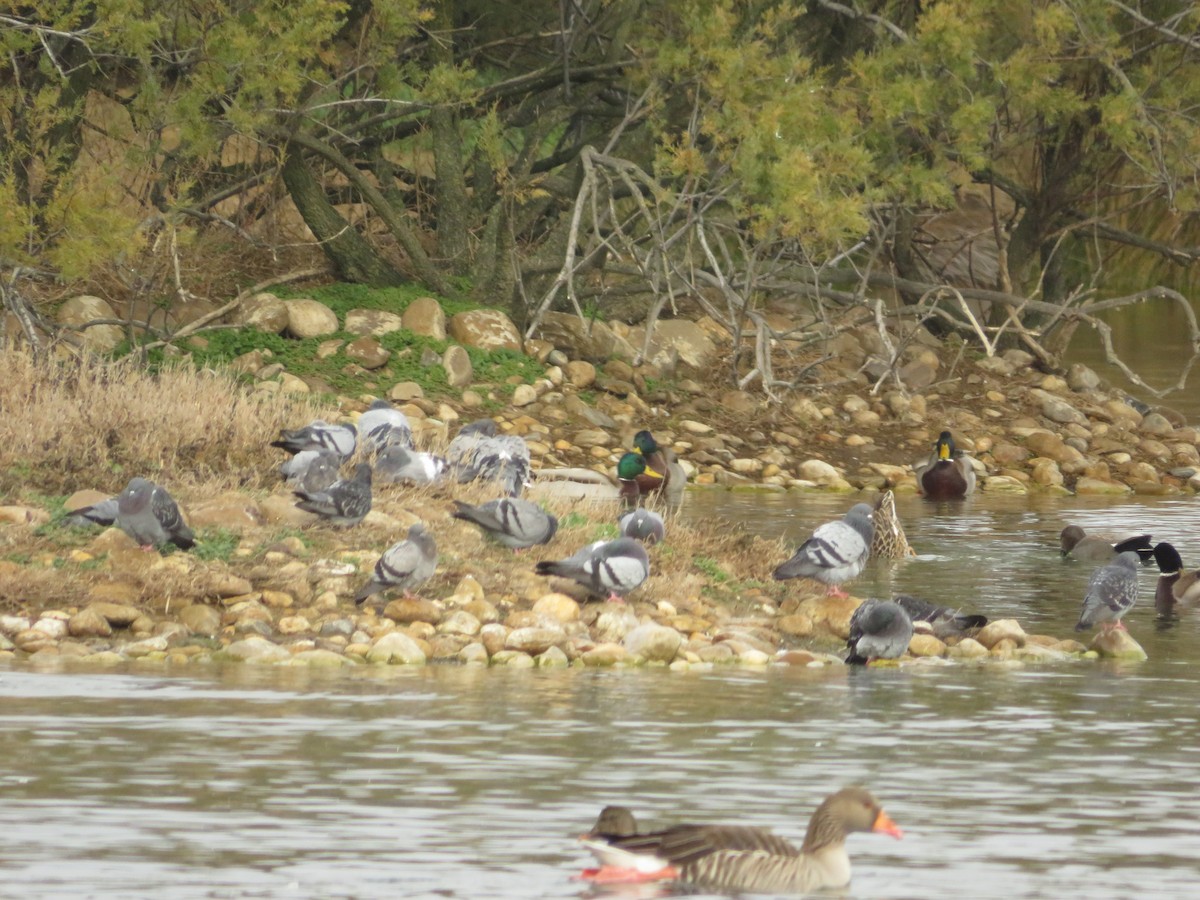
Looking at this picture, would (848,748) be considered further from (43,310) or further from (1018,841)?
(43,310)

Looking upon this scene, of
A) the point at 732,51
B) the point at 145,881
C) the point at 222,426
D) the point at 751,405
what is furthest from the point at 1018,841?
the point at 751,405

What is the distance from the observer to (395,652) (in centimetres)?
1124

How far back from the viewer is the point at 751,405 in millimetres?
24297

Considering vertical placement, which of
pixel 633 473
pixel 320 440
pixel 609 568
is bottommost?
pixel 609 568

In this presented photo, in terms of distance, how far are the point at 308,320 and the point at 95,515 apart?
433 inches

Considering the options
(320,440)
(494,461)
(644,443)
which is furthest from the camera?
(644,443)

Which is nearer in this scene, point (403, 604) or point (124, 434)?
point (403, 604)

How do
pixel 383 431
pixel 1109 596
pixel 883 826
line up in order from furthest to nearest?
pixel 383 431, pixel 1109 596, pixel 883 826

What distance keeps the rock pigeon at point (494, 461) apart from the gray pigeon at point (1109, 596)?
412cm

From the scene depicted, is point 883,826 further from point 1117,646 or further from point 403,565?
point 1117,646

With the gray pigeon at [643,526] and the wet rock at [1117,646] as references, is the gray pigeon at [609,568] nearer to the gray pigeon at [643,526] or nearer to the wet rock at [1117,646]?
the gray pigeon at [643,526]

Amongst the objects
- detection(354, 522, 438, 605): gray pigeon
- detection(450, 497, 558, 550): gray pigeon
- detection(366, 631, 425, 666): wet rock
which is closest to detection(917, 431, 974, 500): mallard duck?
detection(450, 497, 558, 550): gray pigeon

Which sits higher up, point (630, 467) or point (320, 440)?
point (320, 440)

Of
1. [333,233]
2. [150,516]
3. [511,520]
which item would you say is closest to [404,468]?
[511,520]
